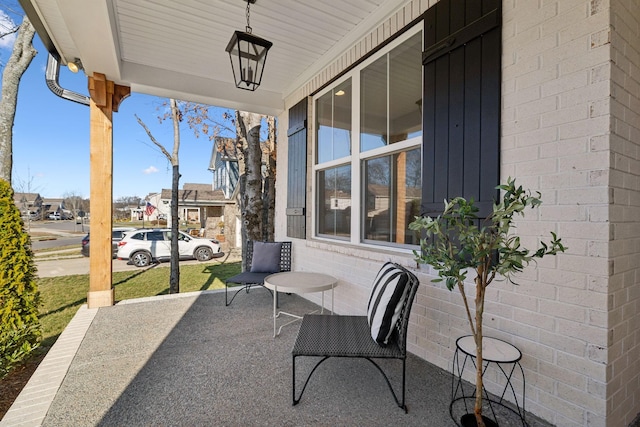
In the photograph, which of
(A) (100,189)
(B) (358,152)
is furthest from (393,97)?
(A) (100,189)

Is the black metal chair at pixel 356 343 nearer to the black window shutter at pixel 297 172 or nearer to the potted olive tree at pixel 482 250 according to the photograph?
the potted olive tree at pixel 482 250

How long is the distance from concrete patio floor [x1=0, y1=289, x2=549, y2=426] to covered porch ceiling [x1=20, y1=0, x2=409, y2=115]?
2854 mm

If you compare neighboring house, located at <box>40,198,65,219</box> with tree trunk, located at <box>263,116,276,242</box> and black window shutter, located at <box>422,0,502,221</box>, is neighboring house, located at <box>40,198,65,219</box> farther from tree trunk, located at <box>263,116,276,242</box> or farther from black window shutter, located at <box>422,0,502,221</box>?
black window shutter, located at <box>422,0,502,221</box>

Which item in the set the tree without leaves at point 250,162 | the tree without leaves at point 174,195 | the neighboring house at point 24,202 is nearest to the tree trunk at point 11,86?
the neighboring house at point 24,202

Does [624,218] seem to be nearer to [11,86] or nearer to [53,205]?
[11,86]

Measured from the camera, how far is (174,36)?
3334 mm

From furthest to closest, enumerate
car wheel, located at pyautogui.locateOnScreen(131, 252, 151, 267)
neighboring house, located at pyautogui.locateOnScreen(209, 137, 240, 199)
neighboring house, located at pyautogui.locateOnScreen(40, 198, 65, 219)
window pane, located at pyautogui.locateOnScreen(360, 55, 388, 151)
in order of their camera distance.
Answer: neighboring house, located at pyautogui.locateOnScreen(40, 198, 65, 219), neighboring house, located at pyautogui.locateOnScreen(209, 137, 240, 199), car wheel, located at pyautogui.locateOnScreen(131, 252, 151, 267), window pane, located at pyautogui.locateOnScreen(360, 55, 388, 151)

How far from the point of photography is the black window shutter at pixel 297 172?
14.5 ft

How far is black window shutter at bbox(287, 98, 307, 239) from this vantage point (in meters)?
4.42

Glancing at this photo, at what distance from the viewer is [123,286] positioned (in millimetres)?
7016

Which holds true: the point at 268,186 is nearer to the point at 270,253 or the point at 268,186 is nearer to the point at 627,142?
the point at 270,253

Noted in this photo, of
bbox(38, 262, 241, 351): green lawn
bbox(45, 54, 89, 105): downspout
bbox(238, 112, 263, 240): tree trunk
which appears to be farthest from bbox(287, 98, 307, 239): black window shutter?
bbox(45, 54, 89, 105): downspout

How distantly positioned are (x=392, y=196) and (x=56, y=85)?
483 cm

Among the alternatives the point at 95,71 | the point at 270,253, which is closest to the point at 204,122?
the point at 95,71
